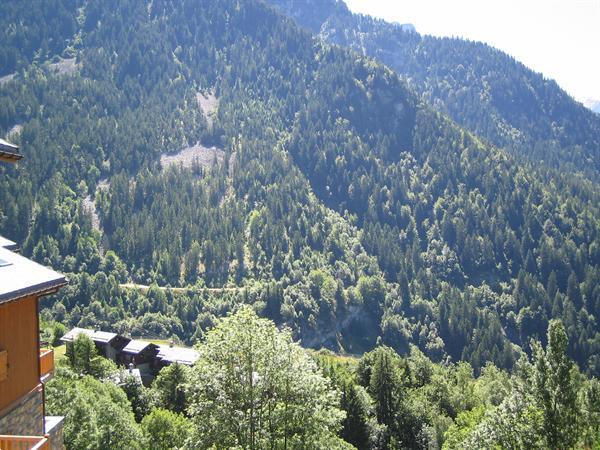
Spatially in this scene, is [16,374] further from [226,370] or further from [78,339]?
[78,339]

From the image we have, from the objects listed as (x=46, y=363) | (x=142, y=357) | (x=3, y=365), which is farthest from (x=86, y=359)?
(x=3, y=365)

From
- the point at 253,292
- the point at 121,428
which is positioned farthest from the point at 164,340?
the point at 121,428

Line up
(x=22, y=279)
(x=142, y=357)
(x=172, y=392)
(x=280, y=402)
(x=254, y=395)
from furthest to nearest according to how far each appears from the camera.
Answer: (x=142, y=357), (x=172, y=392), (x=280, y=402), (x=254, y=395), (x=22, y=279)

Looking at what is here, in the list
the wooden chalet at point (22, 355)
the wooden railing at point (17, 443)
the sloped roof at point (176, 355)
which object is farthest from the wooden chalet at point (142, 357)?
the wooden railing at point (17, 443)

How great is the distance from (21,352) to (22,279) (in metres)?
2.47

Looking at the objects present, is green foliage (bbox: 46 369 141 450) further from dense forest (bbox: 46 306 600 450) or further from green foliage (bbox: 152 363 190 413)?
green foliage (bbox: 152 363 190 413)

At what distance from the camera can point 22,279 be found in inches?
638

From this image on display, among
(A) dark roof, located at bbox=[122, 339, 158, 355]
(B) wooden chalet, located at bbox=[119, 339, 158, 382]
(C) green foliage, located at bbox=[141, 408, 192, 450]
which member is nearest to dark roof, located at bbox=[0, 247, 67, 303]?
(C) green foliage, located at bbox=[141, 408, 192, 450]

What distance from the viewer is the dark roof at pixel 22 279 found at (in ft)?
49.4

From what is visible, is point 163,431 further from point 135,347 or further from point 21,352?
point 135,347

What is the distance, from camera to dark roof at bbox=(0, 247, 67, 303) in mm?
15062

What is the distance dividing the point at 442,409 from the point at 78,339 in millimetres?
51488

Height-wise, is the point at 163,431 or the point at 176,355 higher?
the point at 163,431

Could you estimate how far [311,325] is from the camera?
181000 millimetres
